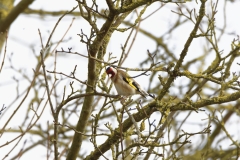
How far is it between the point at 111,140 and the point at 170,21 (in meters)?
5.31

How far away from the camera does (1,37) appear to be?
7555mm

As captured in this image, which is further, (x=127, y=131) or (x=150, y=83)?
(x=150, y=83)

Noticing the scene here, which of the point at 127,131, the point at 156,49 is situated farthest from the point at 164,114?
the point at 156,49

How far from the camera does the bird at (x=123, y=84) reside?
5398mm

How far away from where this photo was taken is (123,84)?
17.7ft

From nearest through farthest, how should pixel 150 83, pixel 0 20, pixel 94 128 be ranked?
pixel 94 128 < pixel 0 20 < pixel 150 83

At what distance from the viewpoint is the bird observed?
5398 millimetres

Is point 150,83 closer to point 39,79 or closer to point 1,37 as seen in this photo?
point 39,79

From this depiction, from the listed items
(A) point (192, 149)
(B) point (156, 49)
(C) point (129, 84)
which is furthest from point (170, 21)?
(C) point (129, 84)

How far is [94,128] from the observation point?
413 cm

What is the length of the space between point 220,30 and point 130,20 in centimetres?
164

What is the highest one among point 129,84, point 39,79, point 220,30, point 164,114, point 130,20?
point 130,20

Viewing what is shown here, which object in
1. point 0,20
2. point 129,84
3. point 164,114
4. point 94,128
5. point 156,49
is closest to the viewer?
point 164,114

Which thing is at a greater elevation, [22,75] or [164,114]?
[22,75]
